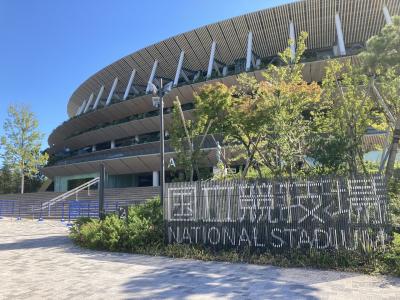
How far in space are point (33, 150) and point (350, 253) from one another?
3951 centimetres

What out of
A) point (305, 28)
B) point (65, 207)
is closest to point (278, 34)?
point (305, 28)

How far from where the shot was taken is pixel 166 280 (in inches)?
301

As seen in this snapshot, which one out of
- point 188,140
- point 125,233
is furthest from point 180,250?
point 188,140

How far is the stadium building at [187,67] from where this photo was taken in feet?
110

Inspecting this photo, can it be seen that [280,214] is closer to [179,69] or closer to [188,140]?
[188,140]

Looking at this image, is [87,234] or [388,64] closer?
[388,64]

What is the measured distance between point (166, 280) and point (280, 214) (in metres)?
3.74

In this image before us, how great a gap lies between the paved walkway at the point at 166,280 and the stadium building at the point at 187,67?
20.1 metres

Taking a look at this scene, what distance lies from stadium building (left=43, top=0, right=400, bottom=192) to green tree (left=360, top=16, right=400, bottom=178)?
16425mm

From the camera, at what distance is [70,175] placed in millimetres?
43312

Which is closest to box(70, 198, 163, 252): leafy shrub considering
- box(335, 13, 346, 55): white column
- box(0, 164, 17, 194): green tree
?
box(335, 13, 346, 55): white column

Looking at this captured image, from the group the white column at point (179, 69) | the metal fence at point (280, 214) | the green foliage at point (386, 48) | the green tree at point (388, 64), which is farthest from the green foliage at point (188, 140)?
the white column at point (179, 69)

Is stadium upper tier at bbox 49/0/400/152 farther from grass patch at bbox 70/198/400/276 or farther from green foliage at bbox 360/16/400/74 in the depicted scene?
green foliage at bbox 360/16/400/74

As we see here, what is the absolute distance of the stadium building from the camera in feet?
110
